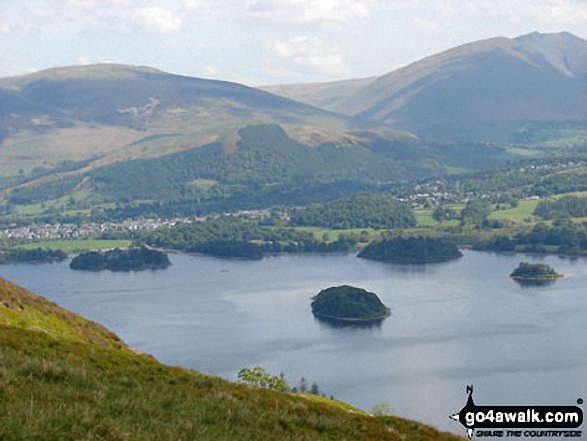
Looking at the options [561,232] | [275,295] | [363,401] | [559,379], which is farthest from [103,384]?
[561,232]

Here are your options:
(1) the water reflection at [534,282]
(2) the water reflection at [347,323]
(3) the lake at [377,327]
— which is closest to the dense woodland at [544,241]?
(3) the lake at [377,327]

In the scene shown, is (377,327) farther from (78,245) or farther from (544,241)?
(78,245)

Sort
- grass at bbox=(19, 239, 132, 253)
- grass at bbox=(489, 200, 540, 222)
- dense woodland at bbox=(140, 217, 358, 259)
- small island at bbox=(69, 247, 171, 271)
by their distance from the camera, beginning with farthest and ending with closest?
grass at bbox=(489, 200, 540, 222) < grass at bbox=(19, 239, 132, 253) < dense woodland at bbox=(140, 217, 358, 259) < small island at bbox=(69, 247, 171, 271)

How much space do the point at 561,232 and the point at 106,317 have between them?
73.3m

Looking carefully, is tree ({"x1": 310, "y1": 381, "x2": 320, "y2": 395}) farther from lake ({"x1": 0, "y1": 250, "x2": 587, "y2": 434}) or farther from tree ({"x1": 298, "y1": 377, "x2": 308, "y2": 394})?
lake ({"x1": 0, "y1": 250, "x2": 587, "y2": 434})

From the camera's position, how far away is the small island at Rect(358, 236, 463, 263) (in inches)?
5157

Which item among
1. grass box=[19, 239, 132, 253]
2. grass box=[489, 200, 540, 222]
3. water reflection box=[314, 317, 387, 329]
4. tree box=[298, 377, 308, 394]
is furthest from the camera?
grass box=[489, 200, 540, 222]

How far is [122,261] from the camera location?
134500 mm

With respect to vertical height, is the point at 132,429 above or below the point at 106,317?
above

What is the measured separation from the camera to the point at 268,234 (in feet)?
504

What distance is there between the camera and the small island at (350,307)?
302ft

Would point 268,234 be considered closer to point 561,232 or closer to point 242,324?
point 561,232

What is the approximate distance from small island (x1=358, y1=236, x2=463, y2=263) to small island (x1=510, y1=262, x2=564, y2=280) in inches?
646

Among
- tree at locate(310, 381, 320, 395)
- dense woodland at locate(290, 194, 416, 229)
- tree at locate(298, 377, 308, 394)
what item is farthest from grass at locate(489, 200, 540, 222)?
tree at locate(310, 381, 320, 395)
